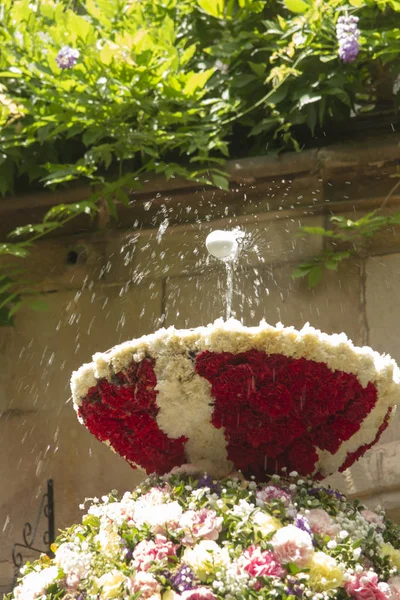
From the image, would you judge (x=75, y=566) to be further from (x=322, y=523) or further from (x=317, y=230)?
(x=317, y=230)

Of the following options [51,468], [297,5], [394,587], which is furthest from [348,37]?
[394,587]

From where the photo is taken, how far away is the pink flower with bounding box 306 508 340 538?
6.68 feet

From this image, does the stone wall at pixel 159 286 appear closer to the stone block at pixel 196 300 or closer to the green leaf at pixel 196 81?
the stone block at pixel 196 300

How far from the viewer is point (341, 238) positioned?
358 centimetres

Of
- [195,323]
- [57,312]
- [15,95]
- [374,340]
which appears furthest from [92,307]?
[374,340]

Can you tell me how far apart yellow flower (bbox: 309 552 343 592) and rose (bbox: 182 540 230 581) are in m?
0.17

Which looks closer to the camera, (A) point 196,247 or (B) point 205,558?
(B) point 205,558

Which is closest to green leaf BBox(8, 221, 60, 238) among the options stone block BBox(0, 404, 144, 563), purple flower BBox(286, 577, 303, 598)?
stone block BBox(0, 404, 144, 563)

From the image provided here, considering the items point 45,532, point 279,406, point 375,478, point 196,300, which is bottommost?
point 45,532

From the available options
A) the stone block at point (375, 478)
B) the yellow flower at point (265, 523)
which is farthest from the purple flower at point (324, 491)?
the stone block at point (375, 478)

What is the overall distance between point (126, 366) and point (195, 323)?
152cm

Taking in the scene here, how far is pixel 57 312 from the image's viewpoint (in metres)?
3.92

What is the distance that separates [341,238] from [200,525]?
71.7 inches

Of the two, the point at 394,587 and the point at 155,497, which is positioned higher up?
the point at 155,497
